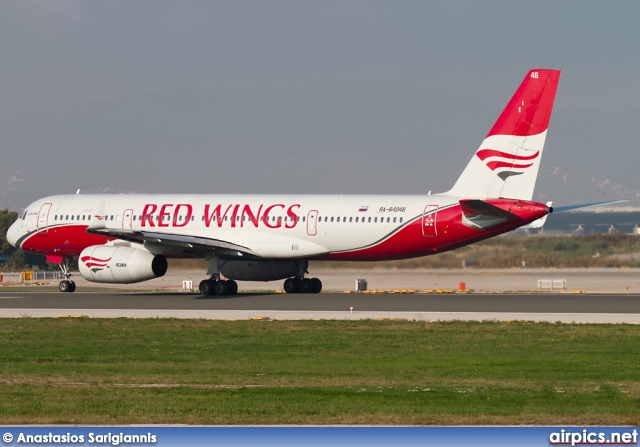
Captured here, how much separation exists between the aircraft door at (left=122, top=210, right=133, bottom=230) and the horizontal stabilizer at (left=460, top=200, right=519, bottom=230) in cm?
1625

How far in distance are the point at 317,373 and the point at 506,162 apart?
25.5 metres

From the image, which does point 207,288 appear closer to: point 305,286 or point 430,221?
point 305,286

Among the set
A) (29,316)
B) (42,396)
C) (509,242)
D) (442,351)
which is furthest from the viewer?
(509,242)

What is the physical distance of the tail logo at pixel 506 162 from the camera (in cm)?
4388

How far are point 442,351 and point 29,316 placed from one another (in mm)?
16203

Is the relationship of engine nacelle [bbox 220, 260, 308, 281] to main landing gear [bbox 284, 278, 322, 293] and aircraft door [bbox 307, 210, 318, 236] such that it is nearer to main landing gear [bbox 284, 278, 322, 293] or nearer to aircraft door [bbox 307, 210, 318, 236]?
main landing gear [bbox 284, 278, 322, 293]

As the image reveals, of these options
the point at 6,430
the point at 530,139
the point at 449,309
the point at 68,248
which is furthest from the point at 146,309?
the point at 6,430

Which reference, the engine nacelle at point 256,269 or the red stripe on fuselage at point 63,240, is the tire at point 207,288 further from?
the red stripe on fuselage at point 63,240

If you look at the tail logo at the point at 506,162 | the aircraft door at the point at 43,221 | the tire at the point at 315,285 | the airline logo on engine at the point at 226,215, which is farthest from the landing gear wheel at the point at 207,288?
the tail logo at the point at 506,162

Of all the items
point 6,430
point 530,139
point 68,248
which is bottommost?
point 6,430

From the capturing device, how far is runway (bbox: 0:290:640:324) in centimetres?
3375

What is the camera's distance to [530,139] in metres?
43.9

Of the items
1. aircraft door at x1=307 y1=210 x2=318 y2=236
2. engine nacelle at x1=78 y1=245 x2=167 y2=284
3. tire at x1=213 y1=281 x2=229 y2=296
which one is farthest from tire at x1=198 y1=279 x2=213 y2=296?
aircraft door at x1=307 y1=210 x2=318 y2=236

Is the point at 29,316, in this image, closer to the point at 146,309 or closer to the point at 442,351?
the point at 146,309
